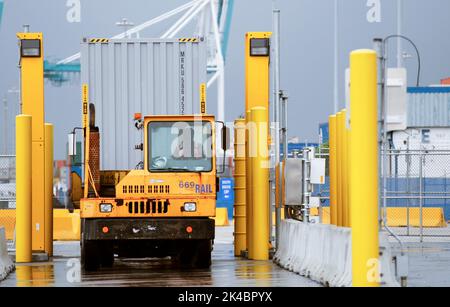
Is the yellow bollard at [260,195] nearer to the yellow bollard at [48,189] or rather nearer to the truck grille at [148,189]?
the truck grille at [148,189]

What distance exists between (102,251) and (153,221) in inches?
61.2

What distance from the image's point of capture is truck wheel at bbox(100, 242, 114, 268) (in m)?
22.1

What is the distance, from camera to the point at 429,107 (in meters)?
77.5

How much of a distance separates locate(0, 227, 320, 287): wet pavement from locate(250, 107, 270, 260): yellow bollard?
1.64ft

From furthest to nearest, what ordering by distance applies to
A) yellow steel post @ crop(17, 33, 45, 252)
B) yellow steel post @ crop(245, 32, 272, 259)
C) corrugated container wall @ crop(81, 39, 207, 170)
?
yellow steel post @ crop(17, 33, 45, 252)
yellow steel post @ crop(245, 32, 272, 259)
corrugated container wall @ crop(81, 39, 207, 170)

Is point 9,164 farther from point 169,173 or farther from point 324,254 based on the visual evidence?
point 324,254

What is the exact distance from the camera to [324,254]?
18312 mm

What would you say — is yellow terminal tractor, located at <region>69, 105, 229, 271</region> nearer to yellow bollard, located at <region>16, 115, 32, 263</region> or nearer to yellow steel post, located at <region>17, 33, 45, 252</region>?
yellow bollard, located at <region>16, 115, 32, 263</region>

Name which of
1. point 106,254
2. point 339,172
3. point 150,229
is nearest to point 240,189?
point 339,172

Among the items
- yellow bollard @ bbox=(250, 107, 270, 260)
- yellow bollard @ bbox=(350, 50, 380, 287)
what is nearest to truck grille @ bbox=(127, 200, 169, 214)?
yellow bollard @ bbox=(250, 107, 270, 260)

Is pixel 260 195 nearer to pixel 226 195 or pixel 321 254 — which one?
pixel 321 254

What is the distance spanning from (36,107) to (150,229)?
613cm
